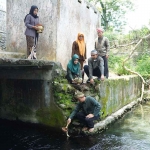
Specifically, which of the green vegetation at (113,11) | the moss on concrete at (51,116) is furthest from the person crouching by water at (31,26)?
the green vegetation at (113,11)

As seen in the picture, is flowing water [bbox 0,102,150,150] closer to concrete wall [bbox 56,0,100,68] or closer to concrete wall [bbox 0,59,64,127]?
concrete wall [bbox 0,59,64,127]

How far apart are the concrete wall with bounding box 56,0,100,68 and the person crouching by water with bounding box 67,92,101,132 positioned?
93.6 inches

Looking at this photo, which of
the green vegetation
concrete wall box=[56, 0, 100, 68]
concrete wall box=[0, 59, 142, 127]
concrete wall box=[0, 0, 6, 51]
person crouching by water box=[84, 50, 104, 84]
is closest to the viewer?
concrete wall box=[0, 59, 142, 127]

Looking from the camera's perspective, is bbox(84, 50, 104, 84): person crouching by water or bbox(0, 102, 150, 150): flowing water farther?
bbox(84, 50, 104, 84): person crouching by water

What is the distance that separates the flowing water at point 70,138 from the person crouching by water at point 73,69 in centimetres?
181

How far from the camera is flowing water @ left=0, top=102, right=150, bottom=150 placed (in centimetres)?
716

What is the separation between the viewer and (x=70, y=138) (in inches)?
309

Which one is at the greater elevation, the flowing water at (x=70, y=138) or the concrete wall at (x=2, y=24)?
the concrete wall at (x=2, y=24)

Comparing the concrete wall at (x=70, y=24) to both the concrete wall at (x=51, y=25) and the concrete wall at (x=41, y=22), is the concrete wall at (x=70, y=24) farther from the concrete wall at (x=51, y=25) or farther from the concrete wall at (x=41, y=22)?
the concrete wall at (x=41, y=22)

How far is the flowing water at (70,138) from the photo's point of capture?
716 centimetres

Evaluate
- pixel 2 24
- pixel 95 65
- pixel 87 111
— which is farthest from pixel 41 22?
pixel 2 24

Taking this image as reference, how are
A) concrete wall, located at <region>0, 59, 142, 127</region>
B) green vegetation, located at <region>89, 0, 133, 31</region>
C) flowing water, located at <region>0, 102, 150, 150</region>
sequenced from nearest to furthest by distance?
flowing water, located at <region>0, 102, 150, 150</region> < concrete wall, located at <region>0, 59, 142, 127</region> < green vegetation, located at <region>89, 0, 133, 31</region>

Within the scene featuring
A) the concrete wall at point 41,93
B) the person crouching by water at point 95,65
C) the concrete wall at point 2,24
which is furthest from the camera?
→ the concrete wall at point 2,24

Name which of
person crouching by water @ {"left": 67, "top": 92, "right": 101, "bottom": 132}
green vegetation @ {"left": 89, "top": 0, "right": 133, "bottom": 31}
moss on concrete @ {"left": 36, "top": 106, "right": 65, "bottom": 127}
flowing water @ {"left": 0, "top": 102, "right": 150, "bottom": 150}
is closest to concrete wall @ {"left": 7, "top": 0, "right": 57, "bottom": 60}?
moss on concrete @ {"left": 36, "top": 106, "right": 65, "bottom": 127}
